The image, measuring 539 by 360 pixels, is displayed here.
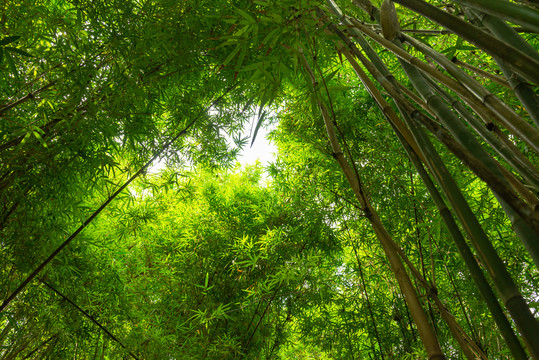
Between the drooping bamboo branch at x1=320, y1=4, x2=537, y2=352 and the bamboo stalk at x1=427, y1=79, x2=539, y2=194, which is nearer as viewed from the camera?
the drooping bamboo branch at x1=320, y1=4, x2=537, y2=352

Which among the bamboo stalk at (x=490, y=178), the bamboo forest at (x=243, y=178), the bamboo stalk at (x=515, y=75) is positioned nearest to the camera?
the bamboo stalk at (x=490, y=178)

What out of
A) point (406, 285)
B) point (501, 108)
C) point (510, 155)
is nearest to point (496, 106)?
point (501, 108)

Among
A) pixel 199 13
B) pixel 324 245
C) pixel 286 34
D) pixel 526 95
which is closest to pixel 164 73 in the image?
pixel 199 13

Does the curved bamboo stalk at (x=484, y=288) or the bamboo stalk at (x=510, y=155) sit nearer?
the curved bamboo stalk at (x=484, y=288)

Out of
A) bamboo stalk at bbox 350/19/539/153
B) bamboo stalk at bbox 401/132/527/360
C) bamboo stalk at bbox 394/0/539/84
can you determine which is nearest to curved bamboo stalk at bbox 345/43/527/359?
bamboo stalk at bbox 401/132/527/360

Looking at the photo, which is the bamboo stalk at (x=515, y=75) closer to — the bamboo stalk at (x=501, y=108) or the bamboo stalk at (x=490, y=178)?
the bamboo stalk at (x=501, y=108)

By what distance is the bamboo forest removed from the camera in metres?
0.97

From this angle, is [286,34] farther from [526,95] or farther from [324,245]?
[324,245]

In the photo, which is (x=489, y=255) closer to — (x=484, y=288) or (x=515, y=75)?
(x=484, y=288)

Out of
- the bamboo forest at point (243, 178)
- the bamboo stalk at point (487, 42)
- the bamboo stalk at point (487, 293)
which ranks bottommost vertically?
the bamboo stalk at point (487, 293)

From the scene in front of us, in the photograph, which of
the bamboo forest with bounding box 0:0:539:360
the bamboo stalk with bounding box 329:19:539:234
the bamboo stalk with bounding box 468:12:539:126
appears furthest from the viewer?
the bamboo forest with bounding box 0:0:539:360

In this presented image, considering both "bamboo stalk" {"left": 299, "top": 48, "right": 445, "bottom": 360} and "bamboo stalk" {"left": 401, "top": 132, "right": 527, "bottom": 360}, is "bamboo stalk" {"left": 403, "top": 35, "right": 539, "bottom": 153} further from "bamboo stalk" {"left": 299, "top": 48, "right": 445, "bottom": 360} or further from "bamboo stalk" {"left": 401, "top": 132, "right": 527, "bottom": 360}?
"bamboo stalk" {"left": 299, "top": 48, "right": 445, "bottom": 360}

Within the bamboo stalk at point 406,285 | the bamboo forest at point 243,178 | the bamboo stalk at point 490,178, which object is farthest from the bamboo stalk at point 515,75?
the bamboo stalk at point 406,285

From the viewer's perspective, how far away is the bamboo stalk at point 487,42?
492mm
